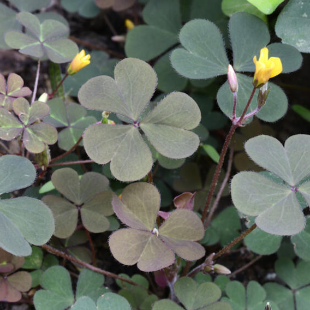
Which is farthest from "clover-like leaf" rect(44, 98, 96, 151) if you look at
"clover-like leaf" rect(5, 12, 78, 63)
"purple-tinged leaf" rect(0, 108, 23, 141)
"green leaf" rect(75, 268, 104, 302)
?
"green leaf" rect(75, 268, 104, 302)

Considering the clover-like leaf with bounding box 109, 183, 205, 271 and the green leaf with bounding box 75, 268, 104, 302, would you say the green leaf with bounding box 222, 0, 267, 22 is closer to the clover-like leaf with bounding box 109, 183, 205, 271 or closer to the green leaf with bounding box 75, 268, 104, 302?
the clover-like leaf with bounding box 109, 183, 205, 271

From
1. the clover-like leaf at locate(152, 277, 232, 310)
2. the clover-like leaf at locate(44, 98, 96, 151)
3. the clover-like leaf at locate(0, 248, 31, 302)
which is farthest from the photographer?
the clover-like leaf at locate(44, 98, 96, 151)

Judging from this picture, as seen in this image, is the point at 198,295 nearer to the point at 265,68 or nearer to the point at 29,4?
the point at 265,68

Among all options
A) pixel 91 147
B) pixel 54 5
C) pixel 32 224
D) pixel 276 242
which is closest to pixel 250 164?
pixel 276 242

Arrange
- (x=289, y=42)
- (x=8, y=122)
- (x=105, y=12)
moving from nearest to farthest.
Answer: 1. (x=8, y=122)
2. (x=289, y=42)
3. (x=105, y=12)

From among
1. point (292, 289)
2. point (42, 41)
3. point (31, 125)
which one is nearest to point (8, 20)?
point (42, 41)

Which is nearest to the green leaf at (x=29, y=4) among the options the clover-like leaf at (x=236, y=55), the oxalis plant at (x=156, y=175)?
the oxalis plant at (x=156, y=175)

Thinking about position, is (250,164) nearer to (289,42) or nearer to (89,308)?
(289,42)
